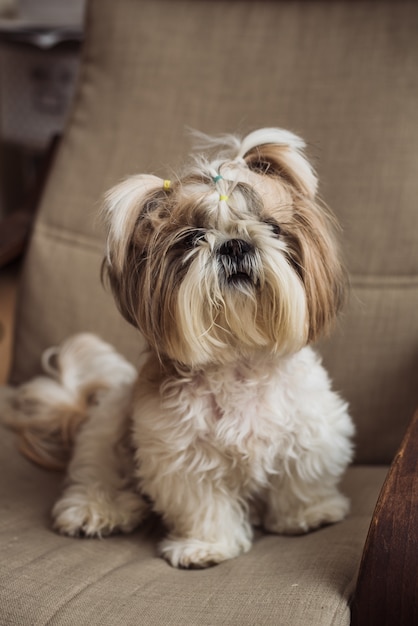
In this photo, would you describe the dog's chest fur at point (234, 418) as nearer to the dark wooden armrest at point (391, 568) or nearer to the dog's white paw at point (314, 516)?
the dog's white paw at point (314, 516)

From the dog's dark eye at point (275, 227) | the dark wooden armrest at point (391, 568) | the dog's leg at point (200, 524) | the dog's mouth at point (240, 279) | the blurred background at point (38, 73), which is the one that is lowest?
the dog's leg at point (200, 524)

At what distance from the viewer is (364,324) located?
1771mm

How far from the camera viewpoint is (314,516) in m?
1.45

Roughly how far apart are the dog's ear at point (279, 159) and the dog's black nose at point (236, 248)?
177mm

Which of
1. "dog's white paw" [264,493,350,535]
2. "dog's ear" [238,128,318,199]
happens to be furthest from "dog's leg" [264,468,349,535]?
"dog's ear" [238,128,318,199]

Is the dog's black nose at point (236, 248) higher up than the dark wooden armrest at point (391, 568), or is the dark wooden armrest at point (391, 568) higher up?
the dog's black nose at point (236, 248)

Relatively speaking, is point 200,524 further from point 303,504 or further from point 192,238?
point 192,238

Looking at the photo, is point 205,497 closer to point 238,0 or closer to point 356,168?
point 356,168

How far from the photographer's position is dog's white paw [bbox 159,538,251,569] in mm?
1392

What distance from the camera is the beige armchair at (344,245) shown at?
119 centimetres

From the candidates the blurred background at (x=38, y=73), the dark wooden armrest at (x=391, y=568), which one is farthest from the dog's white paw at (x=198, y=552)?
the blurred background at (x=38, y=73)

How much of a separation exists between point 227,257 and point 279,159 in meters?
0.21

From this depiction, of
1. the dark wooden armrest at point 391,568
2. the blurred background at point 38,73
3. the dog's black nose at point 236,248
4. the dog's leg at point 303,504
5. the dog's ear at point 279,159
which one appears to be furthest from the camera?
the blurred background at point 38,73

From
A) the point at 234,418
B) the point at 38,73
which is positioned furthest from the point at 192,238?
the point at 38,73
